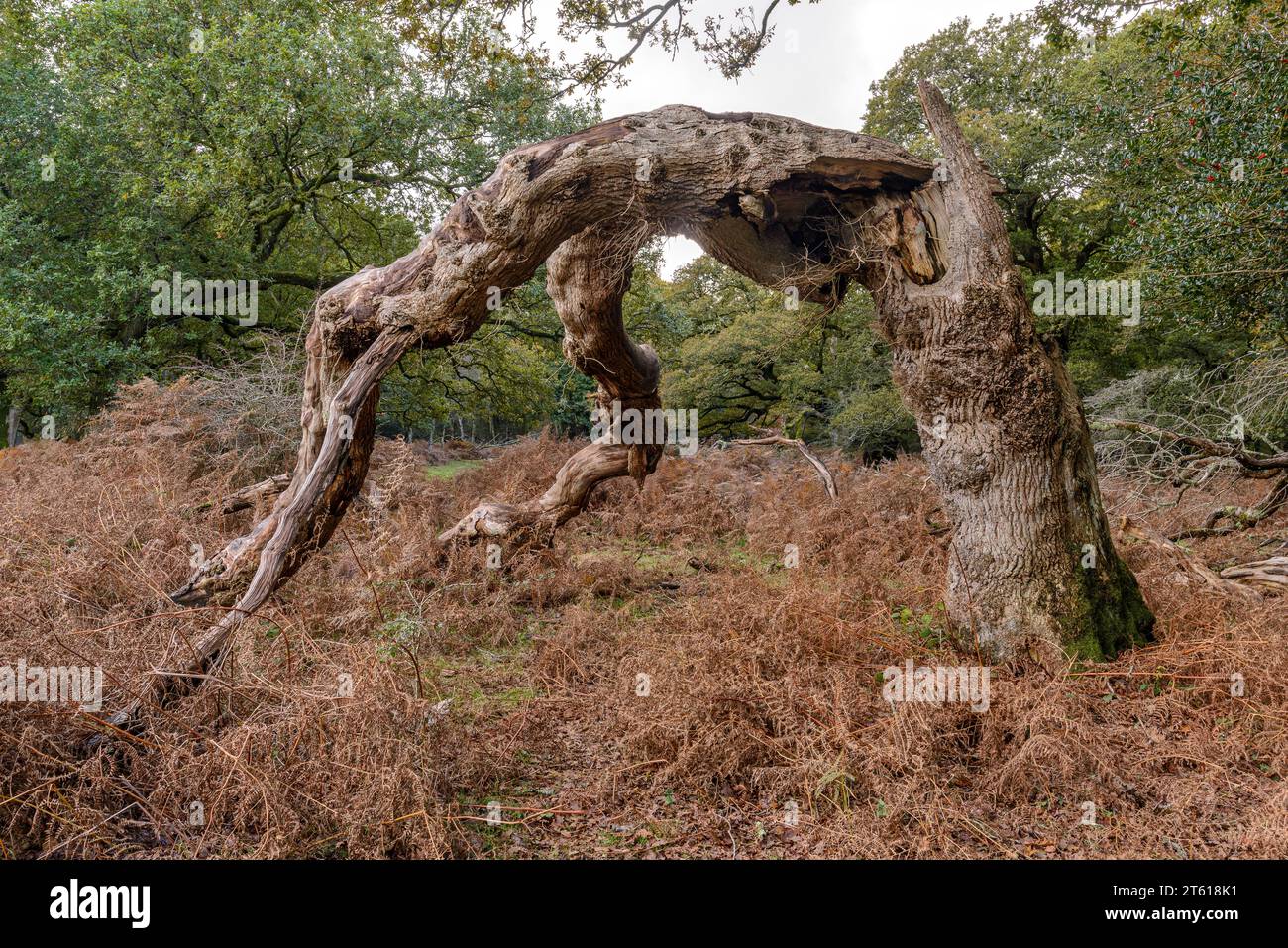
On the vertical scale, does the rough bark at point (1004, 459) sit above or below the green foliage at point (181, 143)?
below

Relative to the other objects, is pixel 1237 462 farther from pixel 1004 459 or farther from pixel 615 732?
pixel 615 732

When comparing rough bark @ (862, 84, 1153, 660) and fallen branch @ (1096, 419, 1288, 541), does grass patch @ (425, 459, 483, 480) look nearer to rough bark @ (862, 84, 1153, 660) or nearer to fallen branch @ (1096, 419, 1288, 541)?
rough bark @ (862, 84, 1153, 660)

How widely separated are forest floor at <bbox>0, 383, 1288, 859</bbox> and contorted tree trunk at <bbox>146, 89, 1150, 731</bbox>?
0.49m

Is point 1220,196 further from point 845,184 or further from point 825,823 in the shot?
point 825,823

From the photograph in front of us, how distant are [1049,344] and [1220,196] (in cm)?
415

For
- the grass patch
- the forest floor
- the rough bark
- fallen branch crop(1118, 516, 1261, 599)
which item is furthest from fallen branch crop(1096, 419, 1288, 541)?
the grass patch

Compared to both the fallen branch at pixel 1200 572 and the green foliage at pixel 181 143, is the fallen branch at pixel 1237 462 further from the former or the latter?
the green foliage at pixel 181 143

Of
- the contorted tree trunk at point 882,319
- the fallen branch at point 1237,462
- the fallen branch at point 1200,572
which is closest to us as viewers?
the contorted tree trunk at point 882,319

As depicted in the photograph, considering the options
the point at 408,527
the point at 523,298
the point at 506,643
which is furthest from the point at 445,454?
the point at 506,643

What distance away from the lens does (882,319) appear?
5.18 m

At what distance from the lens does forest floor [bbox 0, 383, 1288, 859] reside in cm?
298

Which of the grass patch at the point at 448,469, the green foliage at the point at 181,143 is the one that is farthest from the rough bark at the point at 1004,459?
the grass patch at the point at 448,469

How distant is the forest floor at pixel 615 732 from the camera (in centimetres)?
298

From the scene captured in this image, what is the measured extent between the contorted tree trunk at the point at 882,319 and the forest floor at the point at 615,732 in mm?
487
